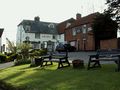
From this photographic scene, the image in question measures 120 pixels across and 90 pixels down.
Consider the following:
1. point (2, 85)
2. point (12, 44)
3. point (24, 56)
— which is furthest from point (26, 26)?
point (2, 85)

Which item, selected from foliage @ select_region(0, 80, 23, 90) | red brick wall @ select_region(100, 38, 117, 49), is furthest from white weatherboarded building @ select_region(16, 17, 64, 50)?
foliage @ select_region(0, 80, 23, 90)

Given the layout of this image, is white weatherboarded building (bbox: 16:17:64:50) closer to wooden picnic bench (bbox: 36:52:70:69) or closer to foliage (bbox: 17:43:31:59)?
foliage (bbox: 17:43:31:59)

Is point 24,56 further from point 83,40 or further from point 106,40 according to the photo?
point 83,40

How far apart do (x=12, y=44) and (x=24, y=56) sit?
647 centimetres

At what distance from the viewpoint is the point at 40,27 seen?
8425 cm

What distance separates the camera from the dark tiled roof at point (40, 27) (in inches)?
3268

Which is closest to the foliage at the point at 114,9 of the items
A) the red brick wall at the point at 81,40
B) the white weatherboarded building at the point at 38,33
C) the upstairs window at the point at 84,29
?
the red brick wall at the point at 81,40

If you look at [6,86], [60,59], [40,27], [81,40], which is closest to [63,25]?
[40,27]

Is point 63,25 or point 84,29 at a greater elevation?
point 63,25

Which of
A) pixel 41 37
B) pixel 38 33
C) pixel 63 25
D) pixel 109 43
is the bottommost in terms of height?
pixel 109 43

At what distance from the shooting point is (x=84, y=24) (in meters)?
63.3

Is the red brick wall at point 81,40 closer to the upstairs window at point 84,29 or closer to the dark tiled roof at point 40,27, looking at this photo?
the upstairs window at point 84,29

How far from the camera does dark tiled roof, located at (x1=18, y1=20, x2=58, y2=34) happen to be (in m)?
83.0

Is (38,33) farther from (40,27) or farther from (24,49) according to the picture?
(24,49)
